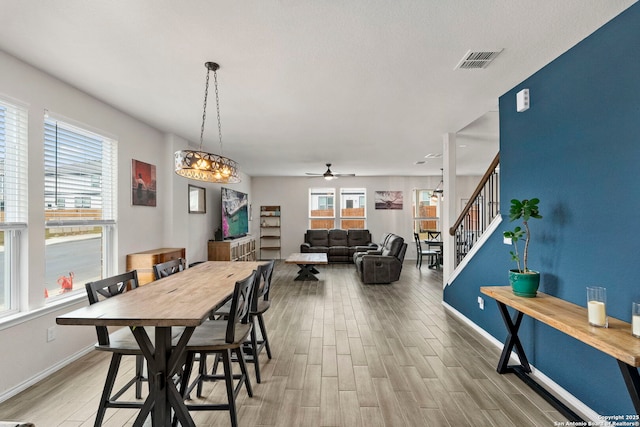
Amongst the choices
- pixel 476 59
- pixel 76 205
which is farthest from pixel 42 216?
pixel 476 59

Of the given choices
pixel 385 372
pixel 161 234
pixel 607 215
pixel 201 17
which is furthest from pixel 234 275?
pixel 607 215

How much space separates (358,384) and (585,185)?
2.27 metres

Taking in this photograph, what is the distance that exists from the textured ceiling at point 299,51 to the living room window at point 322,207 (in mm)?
5707

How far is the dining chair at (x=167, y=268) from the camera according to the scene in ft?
9.46

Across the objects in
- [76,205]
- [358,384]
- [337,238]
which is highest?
[76,205]

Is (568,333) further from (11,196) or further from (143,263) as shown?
(143,263)

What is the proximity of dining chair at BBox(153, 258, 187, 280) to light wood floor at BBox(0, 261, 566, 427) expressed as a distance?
2.92 ft

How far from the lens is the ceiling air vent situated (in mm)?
2420

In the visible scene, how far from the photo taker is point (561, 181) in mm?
2459

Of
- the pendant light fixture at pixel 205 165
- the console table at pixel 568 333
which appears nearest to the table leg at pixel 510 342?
the console table at pixel 568 333

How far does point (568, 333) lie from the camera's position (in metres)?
1.82

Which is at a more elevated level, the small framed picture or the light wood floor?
the small framed picture

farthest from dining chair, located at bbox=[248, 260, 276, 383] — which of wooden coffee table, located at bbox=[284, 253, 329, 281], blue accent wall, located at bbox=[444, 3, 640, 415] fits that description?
wooden coffee table, located at bbox=[284, 253, 329, 281]

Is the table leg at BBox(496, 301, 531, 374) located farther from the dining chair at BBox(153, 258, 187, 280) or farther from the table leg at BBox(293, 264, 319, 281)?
the table leg at BBox(293, 264, 319, 281)
